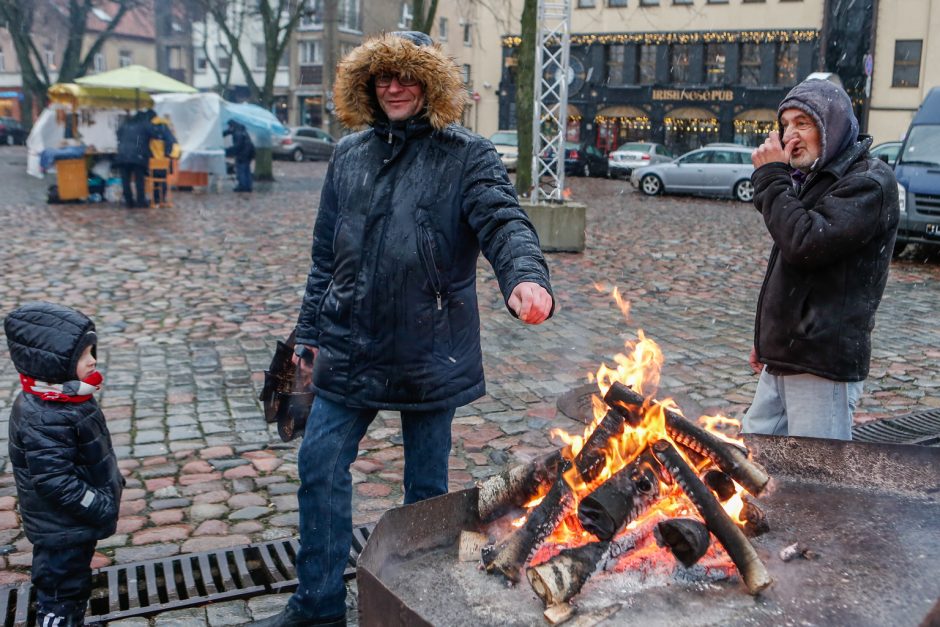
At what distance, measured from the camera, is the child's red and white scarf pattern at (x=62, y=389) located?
3.16 m

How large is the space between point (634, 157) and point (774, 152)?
96.4ft

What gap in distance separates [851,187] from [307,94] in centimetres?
5620

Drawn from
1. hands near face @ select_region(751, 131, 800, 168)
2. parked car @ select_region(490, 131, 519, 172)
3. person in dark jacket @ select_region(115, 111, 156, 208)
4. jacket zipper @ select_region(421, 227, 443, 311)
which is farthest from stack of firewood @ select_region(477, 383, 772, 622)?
parked car @ select_region(490, 131, 519, 172)

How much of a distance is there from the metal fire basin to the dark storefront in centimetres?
3951

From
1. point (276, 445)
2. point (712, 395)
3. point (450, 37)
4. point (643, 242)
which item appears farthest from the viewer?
point (450, 37)

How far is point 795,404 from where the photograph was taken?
3.47 meters

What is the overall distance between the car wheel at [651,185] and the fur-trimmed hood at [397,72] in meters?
22.9

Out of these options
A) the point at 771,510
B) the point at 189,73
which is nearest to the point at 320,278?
the point at 771,510

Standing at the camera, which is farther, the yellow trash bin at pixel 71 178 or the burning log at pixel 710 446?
the yellow trash bin at pixel 71 178

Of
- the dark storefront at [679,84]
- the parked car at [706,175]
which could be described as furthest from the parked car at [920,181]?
the dark storefront at [679,84]

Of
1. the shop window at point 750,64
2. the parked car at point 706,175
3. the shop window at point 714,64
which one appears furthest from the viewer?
the shop window at point 714,64

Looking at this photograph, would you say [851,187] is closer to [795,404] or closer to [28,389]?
[795,404]

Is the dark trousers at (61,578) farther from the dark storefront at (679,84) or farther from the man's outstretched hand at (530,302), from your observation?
the dark storefront at (679,84)

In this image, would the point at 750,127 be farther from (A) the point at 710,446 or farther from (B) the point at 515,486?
(B) the point at 515,486
